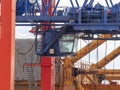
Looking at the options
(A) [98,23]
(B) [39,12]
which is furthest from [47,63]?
(A) [98,23]

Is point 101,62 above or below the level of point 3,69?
below

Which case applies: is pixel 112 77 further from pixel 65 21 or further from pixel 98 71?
pixel 65 21

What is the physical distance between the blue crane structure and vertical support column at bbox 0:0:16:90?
1354 cm

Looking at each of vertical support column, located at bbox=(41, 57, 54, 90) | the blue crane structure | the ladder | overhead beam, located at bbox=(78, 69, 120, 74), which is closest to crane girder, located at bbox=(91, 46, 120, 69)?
overhead beam, located at bbox=(78, 69, 120, 74)

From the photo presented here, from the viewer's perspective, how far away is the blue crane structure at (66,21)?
2414 cm

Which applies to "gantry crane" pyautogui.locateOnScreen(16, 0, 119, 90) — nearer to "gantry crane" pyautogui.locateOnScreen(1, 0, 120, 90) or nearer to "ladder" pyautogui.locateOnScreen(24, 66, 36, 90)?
"gantry crane" pyautogui.locateOnScreen(1, 0, 120, 90)

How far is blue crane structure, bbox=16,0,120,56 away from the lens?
24.1 m

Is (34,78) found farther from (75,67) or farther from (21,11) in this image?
(21,11)

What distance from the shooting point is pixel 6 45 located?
34.7ft

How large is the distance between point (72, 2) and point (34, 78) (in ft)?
52.7

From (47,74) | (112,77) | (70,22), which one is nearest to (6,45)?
(70,22)

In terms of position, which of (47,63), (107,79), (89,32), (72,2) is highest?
(72,2)

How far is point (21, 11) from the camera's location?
26078 millimetres

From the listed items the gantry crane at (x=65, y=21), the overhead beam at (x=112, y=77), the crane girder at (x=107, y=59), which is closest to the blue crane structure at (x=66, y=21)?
the gantry crane at (x=65, y=21)
